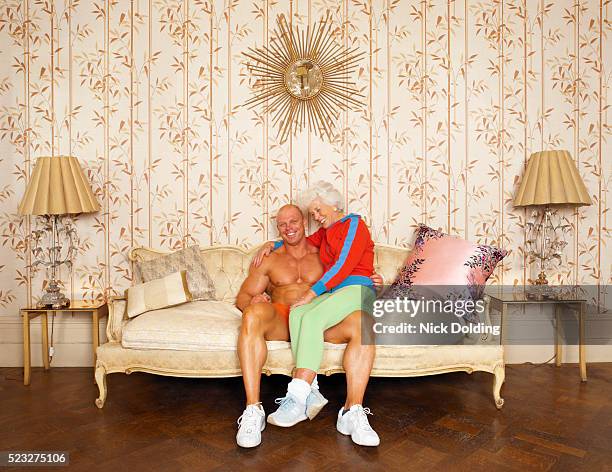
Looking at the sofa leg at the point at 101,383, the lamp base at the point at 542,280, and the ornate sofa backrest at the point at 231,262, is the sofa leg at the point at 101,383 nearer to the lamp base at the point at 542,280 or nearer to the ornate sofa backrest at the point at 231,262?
the ornate sofa backrest at the point at 231,262

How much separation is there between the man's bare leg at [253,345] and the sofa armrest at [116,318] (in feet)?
2.62

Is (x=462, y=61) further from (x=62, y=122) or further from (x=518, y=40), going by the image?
(x=62, y=122)

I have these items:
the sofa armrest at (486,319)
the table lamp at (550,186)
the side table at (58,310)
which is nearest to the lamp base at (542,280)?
the table lamp at (550,186)

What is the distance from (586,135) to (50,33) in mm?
3878

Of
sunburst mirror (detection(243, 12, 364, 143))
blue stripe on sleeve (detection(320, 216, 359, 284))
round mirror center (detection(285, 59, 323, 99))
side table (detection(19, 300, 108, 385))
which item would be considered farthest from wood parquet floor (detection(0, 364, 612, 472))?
round mirror center (detection(285, 59, 323, 99))

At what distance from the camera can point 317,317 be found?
2371 mm

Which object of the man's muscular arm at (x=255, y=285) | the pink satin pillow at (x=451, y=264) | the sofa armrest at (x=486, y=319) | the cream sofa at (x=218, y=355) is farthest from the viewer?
the man's muscular arm at (x=255, y=285)

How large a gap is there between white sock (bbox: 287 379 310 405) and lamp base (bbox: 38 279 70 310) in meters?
1.70

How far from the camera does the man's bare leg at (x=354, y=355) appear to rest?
2281 millimetres

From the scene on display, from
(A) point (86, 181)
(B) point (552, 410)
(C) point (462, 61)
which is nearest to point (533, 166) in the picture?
(C) point (462, 61)

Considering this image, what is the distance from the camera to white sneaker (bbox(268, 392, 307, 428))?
87.7 inches

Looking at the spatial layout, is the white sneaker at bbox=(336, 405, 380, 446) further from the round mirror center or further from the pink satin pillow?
the round mirror center

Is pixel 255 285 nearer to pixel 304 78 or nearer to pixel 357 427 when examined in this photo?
pixel 357 427

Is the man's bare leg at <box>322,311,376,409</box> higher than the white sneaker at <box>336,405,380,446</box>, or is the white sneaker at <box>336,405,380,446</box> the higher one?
the man's bare leg at <box>322,311,376,409</box>
